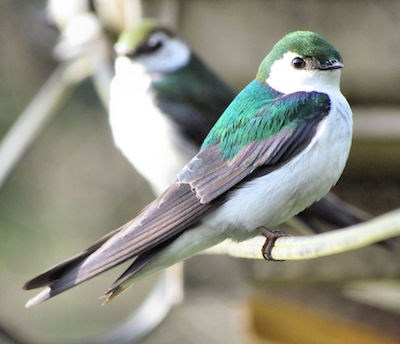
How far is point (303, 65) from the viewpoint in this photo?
6.53 ft

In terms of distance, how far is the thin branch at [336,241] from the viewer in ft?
3.95

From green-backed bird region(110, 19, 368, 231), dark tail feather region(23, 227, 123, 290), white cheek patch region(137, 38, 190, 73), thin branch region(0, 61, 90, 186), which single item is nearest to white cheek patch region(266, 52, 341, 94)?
dark tail feather region(23, 227, 123, 290)

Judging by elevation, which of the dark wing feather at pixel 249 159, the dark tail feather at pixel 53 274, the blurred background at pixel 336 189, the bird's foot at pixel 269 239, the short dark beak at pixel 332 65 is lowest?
the blurred background at pixel 336 189

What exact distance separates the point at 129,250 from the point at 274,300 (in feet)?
5.18

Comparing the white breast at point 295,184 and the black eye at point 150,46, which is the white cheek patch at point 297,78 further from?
the black eye at point 150,46

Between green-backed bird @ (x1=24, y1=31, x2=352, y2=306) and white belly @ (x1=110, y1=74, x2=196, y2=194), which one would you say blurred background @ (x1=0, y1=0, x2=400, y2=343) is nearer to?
white belly @ (x1=110, y1=74, x2=196, y2=194)

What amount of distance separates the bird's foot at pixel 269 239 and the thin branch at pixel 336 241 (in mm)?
25

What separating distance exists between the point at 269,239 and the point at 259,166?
0.16m

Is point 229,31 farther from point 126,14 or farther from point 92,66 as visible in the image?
point 92,66

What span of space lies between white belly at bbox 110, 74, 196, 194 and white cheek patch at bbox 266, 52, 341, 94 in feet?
3.44

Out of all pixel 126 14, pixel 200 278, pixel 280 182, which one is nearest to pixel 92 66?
pixel 126 14

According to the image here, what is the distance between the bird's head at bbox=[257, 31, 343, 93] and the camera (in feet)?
6.38

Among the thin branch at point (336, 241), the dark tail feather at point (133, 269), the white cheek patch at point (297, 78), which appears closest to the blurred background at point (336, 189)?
the white cheek patch at point (297, 78)

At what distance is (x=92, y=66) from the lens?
3.50 metres
